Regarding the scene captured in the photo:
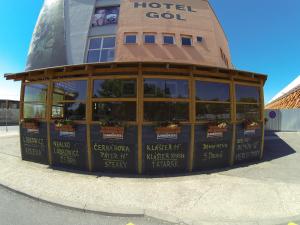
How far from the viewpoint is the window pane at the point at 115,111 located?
646 cm

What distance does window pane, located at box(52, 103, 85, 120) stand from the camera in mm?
6876

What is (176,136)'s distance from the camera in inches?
256

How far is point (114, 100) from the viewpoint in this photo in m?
6.51

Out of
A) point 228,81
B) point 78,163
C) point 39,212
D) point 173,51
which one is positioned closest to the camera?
point 39,212

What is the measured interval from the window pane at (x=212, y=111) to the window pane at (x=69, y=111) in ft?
12.3

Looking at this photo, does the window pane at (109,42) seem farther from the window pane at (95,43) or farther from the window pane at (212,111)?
the window pane at (212,111)

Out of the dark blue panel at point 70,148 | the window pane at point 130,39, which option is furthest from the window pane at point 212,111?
the window pane at point 130,39

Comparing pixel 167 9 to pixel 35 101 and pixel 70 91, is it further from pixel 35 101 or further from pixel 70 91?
pixel 35 101

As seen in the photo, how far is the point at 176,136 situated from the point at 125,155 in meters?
1.65

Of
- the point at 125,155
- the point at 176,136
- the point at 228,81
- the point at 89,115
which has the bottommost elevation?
the point at 125,155

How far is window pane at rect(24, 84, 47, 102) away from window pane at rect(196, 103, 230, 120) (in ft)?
17.8

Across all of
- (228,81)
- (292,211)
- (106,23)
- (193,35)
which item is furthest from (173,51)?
(292,211)

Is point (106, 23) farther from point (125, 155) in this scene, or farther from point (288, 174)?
point (288, 174)

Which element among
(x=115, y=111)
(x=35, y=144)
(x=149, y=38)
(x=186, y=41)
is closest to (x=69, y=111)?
(x=115, y=111)
